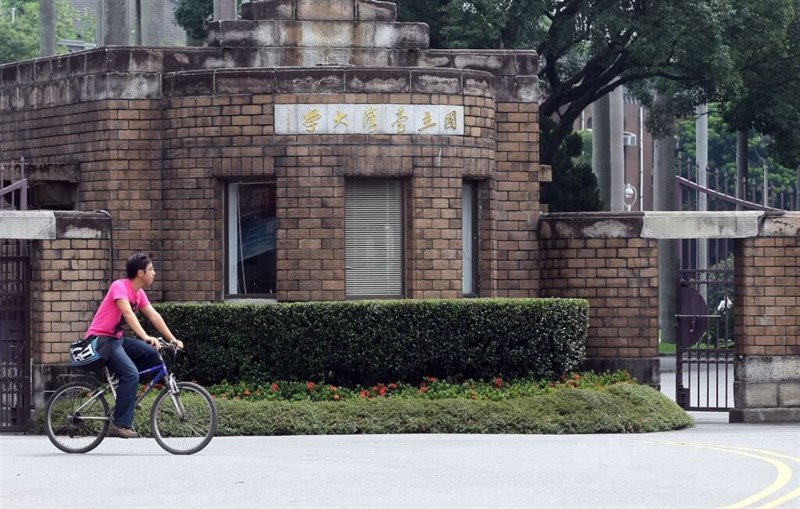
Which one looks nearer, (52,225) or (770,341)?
(52,225)

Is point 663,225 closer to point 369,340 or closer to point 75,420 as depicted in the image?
point 369,340

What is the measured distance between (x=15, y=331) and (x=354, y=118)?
14.9ft

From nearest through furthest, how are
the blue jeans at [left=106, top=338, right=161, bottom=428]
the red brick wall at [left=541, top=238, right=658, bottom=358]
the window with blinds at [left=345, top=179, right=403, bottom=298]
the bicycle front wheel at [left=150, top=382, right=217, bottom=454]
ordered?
the bicycle front wheel at [left=150, top=382, right=217, bottom=454] < the blue jeans at [left=106, top=338, right=161, bottom=428] < the window with blinds at [left=345, top=179, right=403, bottom=298] < the red brick wall at [left=541, top=238, right=658, bottom=358]

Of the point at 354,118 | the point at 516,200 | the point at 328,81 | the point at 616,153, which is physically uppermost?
the point at 616,153

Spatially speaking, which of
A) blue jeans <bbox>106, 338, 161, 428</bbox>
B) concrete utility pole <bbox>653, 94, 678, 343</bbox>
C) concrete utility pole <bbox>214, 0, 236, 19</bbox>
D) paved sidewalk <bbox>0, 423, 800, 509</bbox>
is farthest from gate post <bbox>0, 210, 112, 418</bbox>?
concrete utility pole <bbox>653, 94, 678, 343</bbox>

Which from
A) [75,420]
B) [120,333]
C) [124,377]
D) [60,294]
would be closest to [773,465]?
[124,377]

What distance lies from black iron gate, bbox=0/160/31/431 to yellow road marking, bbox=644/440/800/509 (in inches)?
288

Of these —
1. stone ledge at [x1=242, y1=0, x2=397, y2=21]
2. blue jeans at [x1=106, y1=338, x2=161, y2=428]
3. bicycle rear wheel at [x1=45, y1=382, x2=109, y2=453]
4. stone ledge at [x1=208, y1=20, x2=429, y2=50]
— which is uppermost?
stone ledge at [x1=242, y1=0, x2=397, y2=21]

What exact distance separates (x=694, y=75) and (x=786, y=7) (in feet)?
7.09

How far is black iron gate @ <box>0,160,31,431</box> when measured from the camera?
2050 cm

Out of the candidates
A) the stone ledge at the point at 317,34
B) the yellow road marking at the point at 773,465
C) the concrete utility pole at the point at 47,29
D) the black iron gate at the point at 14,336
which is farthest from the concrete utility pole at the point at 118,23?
the yellow road marking at the point at 773,465

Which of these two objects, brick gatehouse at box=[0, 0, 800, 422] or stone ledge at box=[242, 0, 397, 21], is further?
stone ledge at box=[242, 0, 397, 21]

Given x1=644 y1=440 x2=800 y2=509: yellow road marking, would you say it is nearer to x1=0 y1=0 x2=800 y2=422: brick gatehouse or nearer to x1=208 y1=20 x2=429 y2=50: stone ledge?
x1=0 y1=0 x2=800 y2=422: brick gatehouse

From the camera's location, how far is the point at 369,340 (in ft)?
64.3
